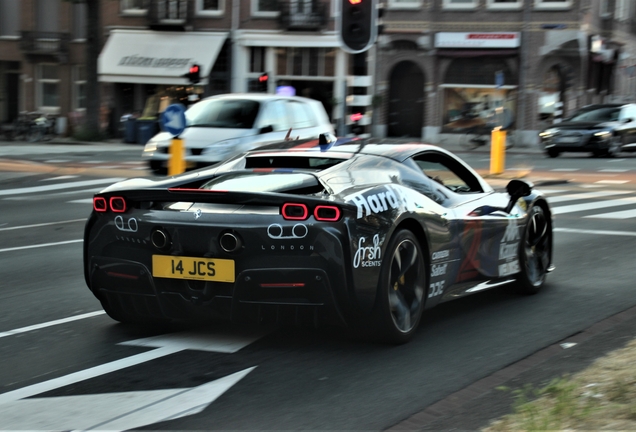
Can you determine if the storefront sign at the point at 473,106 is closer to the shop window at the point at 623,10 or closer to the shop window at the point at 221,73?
the shop window at the point at 623,10

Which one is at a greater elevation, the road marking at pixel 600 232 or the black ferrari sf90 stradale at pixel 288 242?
the black ferrari sf90 stradale at pixel 288 242

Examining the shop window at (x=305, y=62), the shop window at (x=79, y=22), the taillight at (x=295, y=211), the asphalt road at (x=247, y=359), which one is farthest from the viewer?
the shop window at (x=79, y=22)

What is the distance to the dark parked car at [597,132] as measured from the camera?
29484 mm

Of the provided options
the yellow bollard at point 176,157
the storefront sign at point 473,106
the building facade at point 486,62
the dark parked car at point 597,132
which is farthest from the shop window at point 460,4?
the yellow bollard at point 176,157

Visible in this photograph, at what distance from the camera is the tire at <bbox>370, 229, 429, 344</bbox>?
5688mm

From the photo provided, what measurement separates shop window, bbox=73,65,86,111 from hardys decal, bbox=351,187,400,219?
39.3 m

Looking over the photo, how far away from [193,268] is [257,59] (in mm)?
37635

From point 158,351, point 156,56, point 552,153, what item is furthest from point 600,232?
point 156,56

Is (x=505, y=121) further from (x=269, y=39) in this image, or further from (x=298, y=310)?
(x=298, y=310)

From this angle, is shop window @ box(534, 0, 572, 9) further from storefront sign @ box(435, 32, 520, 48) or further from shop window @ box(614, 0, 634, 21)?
shop window @ box(614, 0, 634, 21)

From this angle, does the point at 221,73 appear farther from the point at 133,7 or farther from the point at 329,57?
the point at 133,7

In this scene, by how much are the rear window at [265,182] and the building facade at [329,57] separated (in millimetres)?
33860

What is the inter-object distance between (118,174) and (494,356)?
16.6m

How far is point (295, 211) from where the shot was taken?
17.8ft
